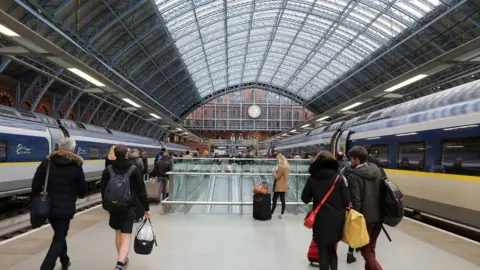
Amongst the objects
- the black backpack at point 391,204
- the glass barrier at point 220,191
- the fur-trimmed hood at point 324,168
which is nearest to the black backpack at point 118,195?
the fur-trimmed hood at point 324,168

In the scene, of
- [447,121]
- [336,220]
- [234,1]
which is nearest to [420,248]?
[336,220]

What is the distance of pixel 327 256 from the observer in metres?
5.21

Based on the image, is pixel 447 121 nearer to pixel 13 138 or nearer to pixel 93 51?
pixel 13 138

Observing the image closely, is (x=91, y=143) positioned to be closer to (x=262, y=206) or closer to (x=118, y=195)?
(x=262, y=206)

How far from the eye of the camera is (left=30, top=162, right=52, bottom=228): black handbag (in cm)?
532

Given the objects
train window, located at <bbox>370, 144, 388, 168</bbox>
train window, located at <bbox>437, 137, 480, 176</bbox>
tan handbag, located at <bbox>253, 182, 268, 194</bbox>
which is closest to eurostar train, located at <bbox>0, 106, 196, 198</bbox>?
tan handbag, located at <bbox>253, 182, 268, 194</bbox>

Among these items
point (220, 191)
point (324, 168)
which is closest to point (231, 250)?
point (324, 168)

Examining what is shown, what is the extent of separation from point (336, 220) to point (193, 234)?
4523 millimetres

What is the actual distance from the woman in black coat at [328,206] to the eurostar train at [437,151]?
4124 millimetres

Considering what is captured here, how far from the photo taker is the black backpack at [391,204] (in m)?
5.17

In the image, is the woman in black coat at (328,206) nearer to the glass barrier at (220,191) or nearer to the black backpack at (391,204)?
the black backpack at (391,204)

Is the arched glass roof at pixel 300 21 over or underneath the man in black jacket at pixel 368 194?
over

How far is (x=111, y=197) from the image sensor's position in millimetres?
5508

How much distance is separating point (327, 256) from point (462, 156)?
6.50 m
